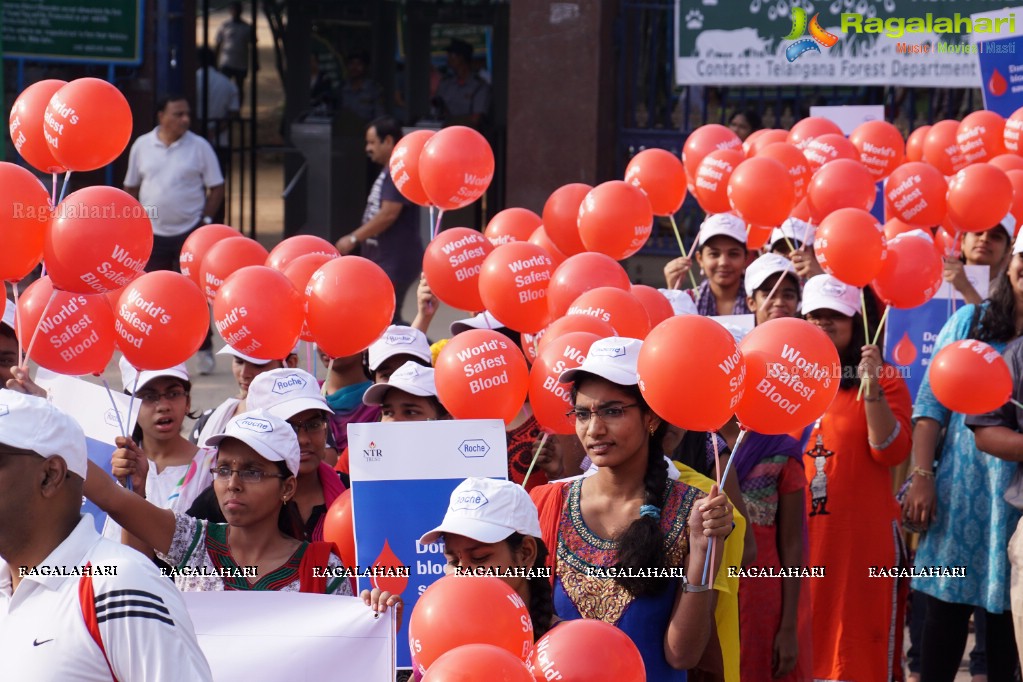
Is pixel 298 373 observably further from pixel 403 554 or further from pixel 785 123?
pixel 785 123

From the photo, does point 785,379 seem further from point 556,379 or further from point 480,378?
point 480,378

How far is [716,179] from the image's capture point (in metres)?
6.44

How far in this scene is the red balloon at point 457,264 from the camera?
5.33 meters

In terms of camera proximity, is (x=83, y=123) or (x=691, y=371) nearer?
(x=691, y=371)

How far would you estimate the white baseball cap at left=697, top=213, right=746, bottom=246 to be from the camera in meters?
6.01

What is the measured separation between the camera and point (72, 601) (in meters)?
2.39

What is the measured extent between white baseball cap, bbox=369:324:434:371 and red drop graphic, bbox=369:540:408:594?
1122mm

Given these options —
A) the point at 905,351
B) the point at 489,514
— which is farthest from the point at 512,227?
the point at 489,514

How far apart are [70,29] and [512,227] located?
6696mm

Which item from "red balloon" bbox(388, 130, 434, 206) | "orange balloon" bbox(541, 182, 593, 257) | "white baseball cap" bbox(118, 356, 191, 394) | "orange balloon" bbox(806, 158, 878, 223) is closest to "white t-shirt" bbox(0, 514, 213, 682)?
"white baseball cap" bbox(118, 356, 191, 394)

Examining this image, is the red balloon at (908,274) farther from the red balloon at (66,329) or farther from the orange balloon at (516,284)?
the red balloon at (66,329)

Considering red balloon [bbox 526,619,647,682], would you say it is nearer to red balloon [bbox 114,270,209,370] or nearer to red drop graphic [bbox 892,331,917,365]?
red balloon [bbox 114,270,209,370]

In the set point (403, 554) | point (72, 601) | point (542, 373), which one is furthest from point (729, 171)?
point (72, 601)

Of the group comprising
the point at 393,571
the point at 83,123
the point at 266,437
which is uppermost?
the point at 83,123
